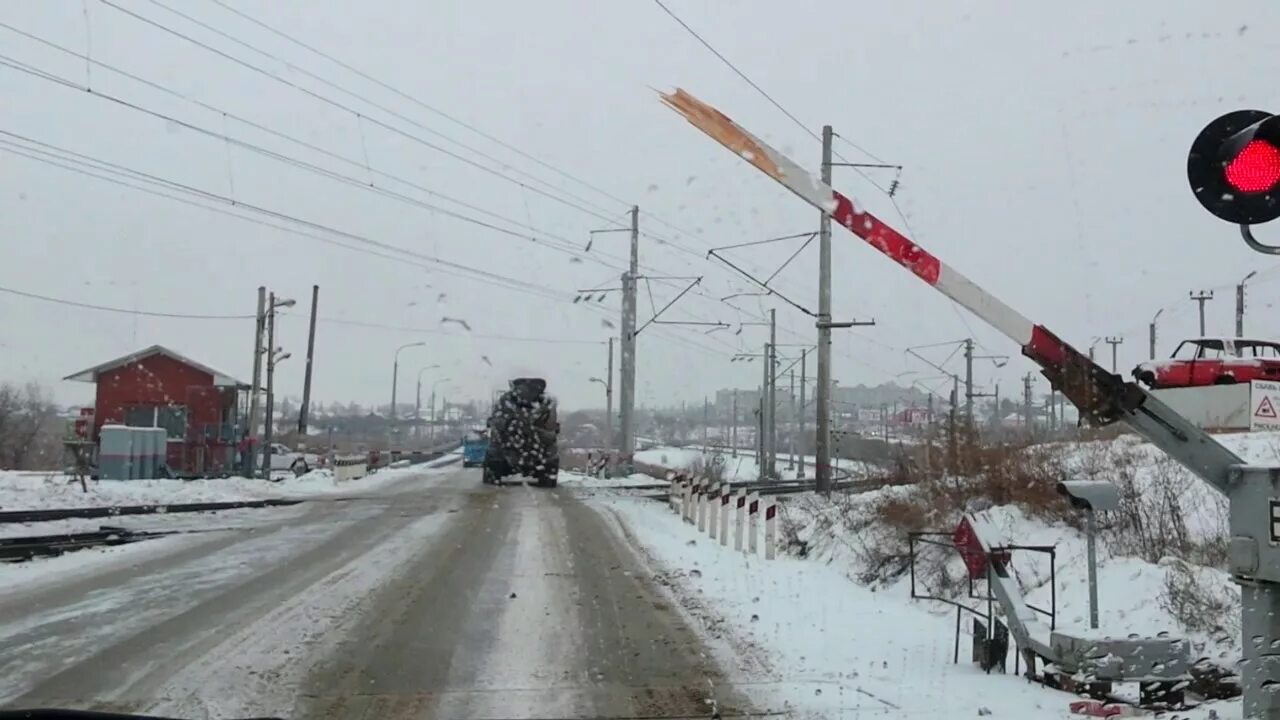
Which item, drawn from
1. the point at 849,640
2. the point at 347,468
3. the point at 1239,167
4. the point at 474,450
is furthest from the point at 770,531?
the point at 474,450

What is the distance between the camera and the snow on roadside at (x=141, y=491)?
25848 mm

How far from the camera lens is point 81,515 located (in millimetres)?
22141

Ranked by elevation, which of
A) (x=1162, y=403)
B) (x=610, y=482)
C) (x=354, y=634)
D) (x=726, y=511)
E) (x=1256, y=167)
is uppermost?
(x=1256, y=167)

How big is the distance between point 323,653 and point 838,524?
412 inches

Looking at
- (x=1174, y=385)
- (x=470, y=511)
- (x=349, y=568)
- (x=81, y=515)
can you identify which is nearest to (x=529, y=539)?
(x=349, y=568)

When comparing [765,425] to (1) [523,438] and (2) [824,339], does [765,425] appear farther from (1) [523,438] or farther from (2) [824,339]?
(2) [824,339]

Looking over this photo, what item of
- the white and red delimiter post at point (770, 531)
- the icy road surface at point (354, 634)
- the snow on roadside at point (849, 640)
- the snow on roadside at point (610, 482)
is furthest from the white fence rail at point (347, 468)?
the snow on roadside at point (849, 640)

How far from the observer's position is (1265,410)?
17.7 m

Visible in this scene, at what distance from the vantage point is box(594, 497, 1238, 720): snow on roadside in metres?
7.48

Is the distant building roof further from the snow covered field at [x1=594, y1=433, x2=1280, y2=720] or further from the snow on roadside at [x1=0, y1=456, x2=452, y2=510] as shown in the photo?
the snow covered field at [x1=594, y1=433, x2=1280, y2=720]

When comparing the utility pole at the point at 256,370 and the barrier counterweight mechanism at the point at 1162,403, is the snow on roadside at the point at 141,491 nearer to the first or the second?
the utility pole at the point at 256,370

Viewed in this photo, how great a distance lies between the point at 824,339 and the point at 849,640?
18526mm

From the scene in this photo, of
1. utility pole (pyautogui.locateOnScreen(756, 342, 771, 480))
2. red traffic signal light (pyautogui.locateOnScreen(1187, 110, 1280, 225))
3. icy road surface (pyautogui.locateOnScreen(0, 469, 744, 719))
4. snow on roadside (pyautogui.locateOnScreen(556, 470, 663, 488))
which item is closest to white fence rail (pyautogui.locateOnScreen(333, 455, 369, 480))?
snow on roadside (pyautogui.locateOnScreen(556, 470, 663, 488))

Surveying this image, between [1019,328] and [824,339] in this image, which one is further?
[824,339]
